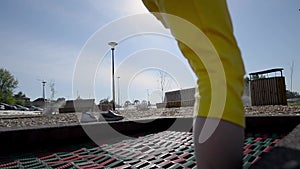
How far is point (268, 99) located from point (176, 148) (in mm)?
8722

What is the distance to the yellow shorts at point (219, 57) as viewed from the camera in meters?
0.33

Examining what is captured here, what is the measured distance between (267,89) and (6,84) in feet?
77.4

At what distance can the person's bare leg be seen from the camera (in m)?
0.32

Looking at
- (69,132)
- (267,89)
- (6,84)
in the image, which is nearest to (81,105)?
(267,89)

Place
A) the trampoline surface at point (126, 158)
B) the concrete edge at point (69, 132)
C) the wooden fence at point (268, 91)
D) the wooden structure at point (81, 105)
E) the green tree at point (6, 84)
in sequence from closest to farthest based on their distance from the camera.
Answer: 1. the trampoline surface at point (126, 158)
2. the concrete edge at point (69, 132)
3. the wooden fence at point (268, 91)
4. the wooden structure at point (81, 105)
5. the green tree at point (6, 84)

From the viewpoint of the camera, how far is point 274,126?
4.09 feet

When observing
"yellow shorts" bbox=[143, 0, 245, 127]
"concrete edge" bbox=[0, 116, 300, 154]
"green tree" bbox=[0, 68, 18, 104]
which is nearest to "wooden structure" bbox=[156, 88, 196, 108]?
"concrete edge" bbox=[0, 116, 300, 154]

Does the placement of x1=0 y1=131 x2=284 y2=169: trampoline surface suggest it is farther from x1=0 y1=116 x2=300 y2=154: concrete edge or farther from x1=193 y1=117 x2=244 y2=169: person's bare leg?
x1=193 y1=117 x2=244 y2=169: person's bare leg

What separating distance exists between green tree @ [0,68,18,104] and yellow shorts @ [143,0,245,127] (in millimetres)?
26829

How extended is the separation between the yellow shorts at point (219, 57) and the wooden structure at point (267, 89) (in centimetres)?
905

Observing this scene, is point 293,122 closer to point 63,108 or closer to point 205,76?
point 205,76


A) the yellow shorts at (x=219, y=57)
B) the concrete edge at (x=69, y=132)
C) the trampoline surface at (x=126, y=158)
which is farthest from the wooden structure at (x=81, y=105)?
the yellow shorts at (x=219, y=57)

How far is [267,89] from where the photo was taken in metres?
8.71

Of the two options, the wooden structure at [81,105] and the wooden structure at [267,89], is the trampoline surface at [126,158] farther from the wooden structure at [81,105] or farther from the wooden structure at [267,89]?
the wooden structure at [81,105]
